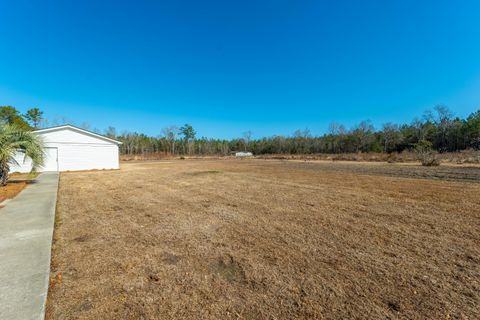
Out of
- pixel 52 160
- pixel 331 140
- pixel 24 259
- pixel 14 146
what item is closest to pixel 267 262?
pixel 24 259

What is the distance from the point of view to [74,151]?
17.3m

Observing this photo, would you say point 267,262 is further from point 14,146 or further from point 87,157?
point 87,157

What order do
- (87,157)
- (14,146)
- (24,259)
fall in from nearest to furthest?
1. (24,259)
2. (14,146)
3. (87,157)

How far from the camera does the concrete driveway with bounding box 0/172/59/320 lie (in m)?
2.08

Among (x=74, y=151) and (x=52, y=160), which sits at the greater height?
A: (x=74, y=151)

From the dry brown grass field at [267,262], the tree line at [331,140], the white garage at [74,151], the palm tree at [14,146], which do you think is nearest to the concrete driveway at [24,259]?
the dry brown grass field at [267,262]

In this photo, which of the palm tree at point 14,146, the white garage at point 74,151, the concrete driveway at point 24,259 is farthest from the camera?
the white garage at point 74,151

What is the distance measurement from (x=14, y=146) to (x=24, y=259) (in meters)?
8.85

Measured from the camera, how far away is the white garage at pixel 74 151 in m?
16.1

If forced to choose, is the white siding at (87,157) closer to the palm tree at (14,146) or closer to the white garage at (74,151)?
the white garage at (74,151)

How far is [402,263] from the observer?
9.71 feet

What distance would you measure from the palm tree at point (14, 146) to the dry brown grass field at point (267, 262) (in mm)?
5614

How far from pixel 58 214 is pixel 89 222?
1219mm

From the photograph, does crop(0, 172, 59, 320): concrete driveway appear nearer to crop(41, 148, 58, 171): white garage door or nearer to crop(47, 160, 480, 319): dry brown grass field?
crop(47, 160, 480, 319): dry brown grass field
